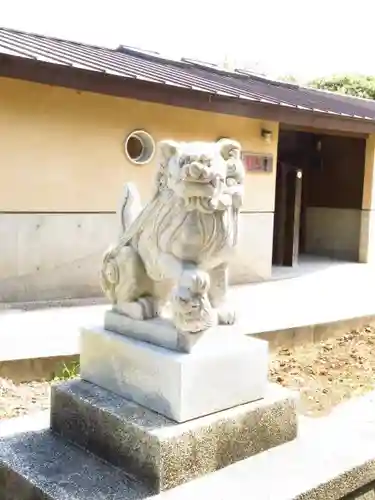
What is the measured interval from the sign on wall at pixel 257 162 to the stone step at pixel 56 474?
6.92m

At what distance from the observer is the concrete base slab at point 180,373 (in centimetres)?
263

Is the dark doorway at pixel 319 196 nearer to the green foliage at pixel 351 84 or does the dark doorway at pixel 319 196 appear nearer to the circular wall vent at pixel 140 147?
the circular wall vent at pixel 140 147

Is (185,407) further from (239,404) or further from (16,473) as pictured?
(16,473)

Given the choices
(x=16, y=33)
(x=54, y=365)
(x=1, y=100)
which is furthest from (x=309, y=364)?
(x=16, y=33)

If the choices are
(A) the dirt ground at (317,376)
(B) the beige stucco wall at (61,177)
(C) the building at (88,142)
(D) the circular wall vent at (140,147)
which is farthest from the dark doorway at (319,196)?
(A) the dirt ground at (317,376)

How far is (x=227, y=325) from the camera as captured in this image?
116 inches

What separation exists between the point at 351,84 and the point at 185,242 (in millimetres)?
22446

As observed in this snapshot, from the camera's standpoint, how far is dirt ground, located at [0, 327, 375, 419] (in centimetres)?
464

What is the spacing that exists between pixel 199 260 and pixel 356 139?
10.8 m

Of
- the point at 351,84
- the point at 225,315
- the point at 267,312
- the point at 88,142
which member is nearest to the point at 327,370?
the point at 267,312

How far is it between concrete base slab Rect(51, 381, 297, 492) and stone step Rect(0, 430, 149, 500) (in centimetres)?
6

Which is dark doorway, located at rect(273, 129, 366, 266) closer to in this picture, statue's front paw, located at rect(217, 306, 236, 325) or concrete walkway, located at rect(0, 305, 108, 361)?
concrete walkway, located at rect(0, 305, 108, 361)

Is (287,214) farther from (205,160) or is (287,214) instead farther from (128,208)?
(205,160)

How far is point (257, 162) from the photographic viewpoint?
9.55 m
